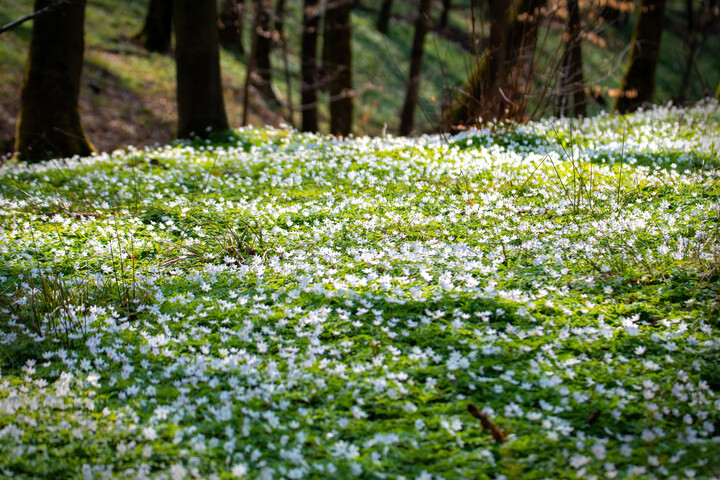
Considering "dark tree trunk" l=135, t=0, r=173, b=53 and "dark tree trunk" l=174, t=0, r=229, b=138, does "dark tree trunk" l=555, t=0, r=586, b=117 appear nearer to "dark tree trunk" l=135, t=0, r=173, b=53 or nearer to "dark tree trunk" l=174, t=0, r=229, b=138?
"dark tree trunk" l=174, t=0, r=229, b=138

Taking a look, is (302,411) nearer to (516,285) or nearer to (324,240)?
(516,285)

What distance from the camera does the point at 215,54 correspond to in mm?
11617

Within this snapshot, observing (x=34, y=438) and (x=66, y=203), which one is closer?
(x=34, y=438)

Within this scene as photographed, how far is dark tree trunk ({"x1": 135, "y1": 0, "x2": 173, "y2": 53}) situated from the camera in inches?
971

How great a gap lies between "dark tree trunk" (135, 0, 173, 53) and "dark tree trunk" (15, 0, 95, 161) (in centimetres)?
1516

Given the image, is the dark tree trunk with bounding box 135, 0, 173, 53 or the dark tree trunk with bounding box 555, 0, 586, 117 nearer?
the dark tree trunk with bounding box 555, 0, 586, 117

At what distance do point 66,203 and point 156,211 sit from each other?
132cm

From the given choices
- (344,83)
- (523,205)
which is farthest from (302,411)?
(344,83)

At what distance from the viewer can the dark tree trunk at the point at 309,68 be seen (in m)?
18.0

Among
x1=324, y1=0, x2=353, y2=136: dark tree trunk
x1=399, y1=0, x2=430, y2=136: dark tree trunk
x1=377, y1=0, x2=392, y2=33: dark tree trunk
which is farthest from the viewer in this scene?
x1=377, y1=0, x2=392, y2=33: dark tree trunk

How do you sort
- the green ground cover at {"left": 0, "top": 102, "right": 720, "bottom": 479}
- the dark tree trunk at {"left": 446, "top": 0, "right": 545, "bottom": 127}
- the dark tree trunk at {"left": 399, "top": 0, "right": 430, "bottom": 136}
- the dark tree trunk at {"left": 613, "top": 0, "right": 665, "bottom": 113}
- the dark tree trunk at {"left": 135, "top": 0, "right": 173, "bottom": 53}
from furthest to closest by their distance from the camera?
the dark tree trunk at {"left": 135, "top": 0, "right": 173, "bottom": 53} < the dark tree trunk at {"left": 399, "top": 0, "right": 430, "bottom": 136} < the dark tree trunk at {"left": 613, "top": 0, "right": 665, "bottom": 113} < the dark tree trunk at {"left": 446, "top": 0, "right": 545, "bottom": 127} < the green ground cover at {"left": 0, "top": 102, "right": 720, "bottom": 479}

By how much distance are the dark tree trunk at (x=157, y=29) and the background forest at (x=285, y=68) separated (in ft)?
0.15

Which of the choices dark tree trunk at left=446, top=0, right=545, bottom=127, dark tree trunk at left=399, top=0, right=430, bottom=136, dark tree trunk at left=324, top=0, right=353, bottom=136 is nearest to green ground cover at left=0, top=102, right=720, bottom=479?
dark tree trunk at left=446, top=0, right=545, bottom=127

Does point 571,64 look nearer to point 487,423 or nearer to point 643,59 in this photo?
point 643,59
